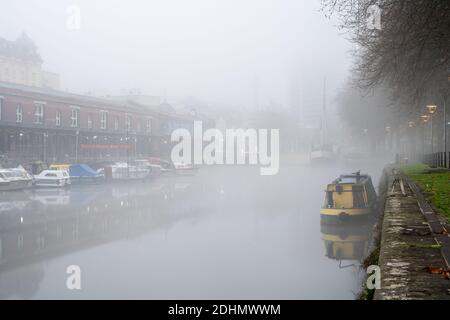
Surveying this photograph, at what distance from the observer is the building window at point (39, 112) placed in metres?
50.4

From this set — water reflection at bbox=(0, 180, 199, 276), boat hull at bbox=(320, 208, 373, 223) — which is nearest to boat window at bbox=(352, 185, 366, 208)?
boat hull at bbox=(320, 208, 373, 223)

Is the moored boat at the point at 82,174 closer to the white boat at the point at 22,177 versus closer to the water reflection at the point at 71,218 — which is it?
the water reflection at the point at 71,218

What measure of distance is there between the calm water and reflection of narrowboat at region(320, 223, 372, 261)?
131mm

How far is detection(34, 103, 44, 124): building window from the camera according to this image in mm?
50406

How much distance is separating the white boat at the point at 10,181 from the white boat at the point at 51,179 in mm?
1502

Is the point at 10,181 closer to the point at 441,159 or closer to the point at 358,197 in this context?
the point at 358,197

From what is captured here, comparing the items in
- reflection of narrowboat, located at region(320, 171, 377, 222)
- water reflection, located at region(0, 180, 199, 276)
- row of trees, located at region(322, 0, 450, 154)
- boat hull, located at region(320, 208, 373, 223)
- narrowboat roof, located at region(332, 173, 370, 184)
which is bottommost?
water reflection, located at region(0, 180, 199, 276)

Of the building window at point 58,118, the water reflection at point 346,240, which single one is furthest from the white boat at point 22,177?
the water reflection at point 346,240

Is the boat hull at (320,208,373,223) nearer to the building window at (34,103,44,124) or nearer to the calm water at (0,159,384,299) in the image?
the calm water at (0,159,384,299)

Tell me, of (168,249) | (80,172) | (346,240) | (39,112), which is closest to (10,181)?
(80,172)

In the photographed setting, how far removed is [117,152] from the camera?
2494 inches

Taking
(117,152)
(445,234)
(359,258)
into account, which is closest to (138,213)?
(359,258)

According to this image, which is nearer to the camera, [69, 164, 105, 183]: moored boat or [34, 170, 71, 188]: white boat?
[34, 170, 71, 188]: white boat
